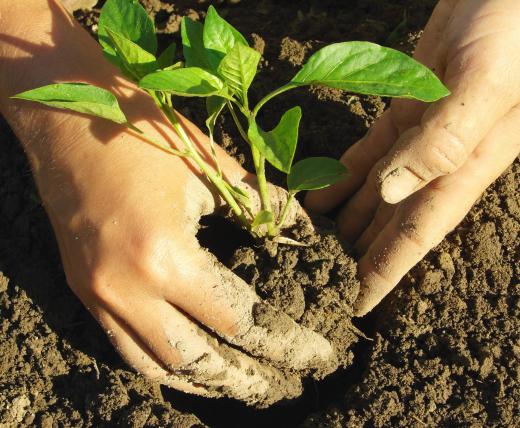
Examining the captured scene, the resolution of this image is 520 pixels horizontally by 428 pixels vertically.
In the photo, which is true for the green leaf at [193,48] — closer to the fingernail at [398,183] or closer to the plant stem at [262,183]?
the plant stem at [262,183]

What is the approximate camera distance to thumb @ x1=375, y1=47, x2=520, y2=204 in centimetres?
136

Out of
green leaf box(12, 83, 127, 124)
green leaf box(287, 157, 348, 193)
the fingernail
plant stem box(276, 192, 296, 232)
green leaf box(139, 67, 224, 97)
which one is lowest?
plant stem box(276, 192, 296, 232)

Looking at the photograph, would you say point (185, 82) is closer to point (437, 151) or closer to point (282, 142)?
point (282, 142)

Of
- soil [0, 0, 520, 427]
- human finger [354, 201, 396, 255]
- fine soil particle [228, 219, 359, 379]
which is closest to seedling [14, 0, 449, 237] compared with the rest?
fine soil particle [228, 219, 359, 379]

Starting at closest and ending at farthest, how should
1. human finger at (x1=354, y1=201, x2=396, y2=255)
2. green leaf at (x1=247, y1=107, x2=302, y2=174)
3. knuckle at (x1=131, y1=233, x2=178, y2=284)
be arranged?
green leaf at (x1=247, y1=107, x2=302, y2=174), knuckle at (x1=131, y1=233, x2=178, y2=284), human finger at (x1=354, y1=201, x2=396, y2=255)

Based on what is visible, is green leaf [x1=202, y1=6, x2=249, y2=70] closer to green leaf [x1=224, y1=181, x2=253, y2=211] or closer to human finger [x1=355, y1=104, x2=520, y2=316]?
green leaf [x1=224, y1=181, x2=253, y2=211]

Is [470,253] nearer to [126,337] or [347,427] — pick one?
[347,427]

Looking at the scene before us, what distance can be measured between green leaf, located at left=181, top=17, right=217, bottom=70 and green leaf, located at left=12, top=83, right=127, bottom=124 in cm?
22

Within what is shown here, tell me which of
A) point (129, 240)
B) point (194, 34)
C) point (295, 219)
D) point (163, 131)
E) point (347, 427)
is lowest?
point (347, 427)

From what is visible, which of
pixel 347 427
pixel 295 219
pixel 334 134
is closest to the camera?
pixel 347 427

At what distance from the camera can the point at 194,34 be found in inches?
56.7

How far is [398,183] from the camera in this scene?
1.39 metres

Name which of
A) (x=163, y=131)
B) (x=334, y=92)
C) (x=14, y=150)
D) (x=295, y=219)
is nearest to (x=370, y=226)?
(x=295, y=219)

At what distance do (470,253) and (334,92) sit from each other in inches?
26.6
